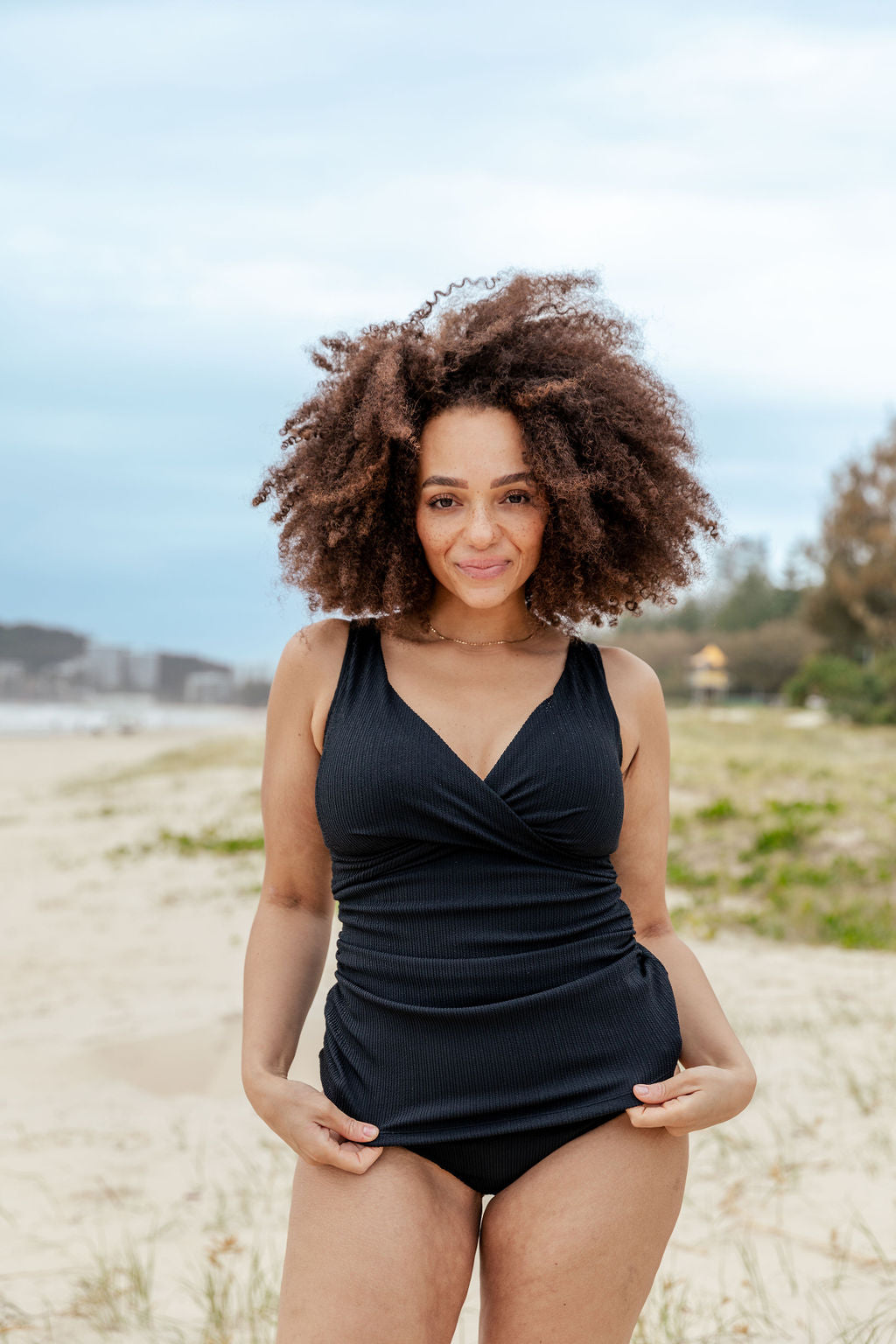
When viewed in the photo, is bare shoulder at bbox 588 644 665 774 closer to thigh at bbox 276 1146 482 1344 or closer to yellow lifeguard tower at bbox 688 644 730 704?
thigh at bbox 276 1146 482 1344

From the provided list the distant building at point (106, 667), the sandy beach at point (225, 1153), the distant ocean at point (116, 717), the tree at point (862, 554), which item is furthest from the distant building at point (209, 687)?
the sandy beach at point (225, 1153)

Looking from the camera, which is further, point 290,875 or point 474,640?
point 474,640

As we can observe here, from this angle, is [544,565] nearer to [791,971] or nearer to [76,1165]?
[76,1165]

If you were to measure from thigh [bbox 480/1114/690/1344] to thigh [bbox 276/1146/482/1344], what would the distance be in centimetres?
7

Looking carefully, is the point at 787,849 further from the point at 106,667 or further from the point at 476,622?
the point at 106,667

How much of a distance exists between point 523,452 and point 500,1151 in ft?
3.79

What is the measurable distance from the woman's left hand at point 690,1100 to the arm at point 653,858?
11 centimetres

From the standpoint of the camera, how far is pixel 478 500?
2.15m

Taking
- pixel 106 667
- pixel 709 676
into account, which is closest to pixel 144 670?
pixel 106 667

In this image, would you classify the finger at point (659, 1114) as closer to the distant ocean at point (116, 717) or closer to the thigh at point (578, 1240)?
the thigh at point (578, 1240)

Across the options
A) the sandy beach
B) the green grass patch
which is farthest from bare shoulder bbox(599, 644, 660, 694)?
the green grass patch

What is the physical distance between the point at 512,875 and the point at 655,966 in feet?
1.20

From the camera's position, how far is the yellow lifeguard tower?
40125 millimetres

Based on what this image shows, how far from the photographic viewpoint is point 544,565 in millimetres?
2369
